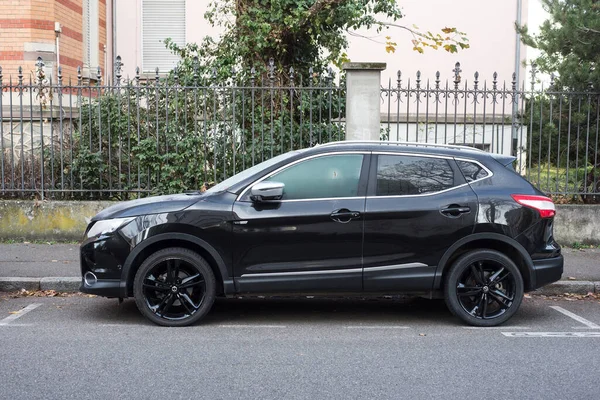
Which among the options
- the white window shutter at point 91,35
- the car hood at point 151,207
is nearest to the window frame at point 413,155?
the car hood at point 151,207

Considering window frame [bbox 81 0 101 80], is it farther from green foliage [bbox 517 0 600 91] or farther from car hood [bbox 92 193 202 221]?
car hood [bbox 92 193 202 221]

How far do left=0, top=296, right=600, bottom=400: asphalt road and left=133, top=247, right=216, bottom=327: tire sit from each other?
143 mm

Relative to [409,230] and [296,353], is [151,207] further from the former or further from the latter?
[409,230]

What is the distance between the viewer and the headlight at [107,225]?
6.66 m

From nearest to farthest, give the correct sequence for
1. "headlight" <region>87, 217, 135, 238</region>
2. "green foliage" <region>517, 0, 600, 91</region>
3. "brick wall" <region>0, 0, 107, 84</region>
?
"headlight" <region>87, 217, 135, 238</region>, "green foliage" <region>517, 0, 600, 91</region>, "brick wall" <region>0, 0, 107, 84</region>

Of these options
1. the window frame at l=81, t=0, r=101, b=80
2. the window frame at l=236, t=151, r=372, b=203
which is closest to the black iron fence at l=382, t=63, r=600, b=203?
the window frame at l=236, t=151, r=372, b=203

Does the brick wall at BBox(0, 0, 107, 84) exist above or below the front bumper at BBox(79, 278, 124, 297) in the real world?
above

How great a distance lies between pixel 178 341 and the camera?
618 centimetres

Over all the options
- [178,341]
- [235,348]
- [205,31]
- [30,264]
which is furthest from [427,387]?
[205,31]

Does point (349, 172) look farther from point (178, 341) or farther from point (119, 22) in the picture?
point (119, 22)

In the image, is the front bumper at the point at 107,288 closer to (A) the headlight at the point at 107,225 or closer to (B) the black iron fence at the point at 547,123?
(A) the headlight at the point at 107,225

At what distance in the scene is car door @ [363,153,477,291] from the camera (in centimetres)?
665

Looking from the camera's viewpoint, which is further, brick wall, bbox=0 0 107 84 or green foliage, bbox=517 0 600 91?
brick wall, bbox=0 0 107 84

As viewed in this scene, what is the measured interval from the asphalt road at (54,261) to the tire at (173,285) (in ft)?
7.84
